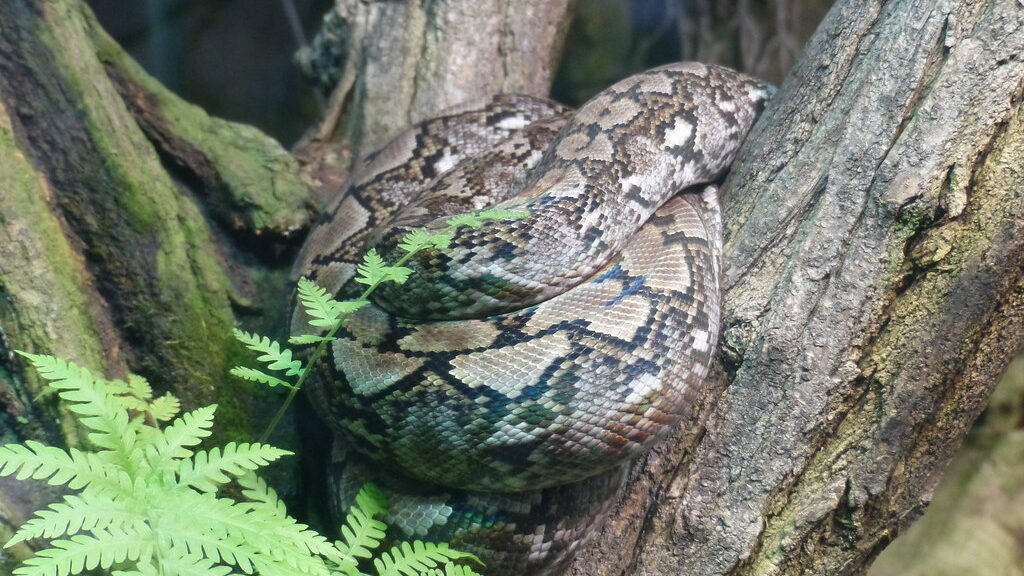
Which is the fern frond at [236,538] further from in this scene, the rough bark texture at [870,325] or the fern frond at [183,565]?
the rough bark texture at [870,325]

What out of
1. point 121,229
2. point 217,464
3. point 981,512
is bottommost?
point 981,512

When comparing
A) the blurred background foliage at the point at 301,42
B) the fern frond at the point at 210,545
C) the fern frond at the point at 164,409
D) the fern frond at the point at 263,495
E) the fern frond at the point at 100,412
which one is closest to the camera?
the fern frond at the point at 210,545

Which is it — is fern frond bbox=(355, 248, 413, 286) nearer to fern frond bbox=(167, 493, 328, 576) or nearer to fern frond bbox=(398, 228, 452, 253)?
fern frond bbox=(398, 228, 452, 253)

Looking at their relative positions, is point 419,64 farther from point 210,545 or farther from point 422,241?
point 210,545

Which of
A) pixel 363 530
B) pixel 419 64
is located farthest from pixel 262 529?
pixel 419 64

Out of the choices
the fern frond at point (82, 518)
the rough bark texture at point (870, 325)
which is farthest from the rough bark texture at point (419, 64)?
the fern frond at point (82, 518)

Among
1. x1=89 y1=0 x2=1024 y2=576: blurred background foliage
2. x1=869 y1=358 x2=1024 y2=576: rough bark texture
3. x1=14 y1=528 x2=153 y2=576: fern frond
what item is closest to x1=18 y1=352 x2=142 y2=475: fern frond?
x1=14 y1=528 x2=153 y2=576: fern frond
